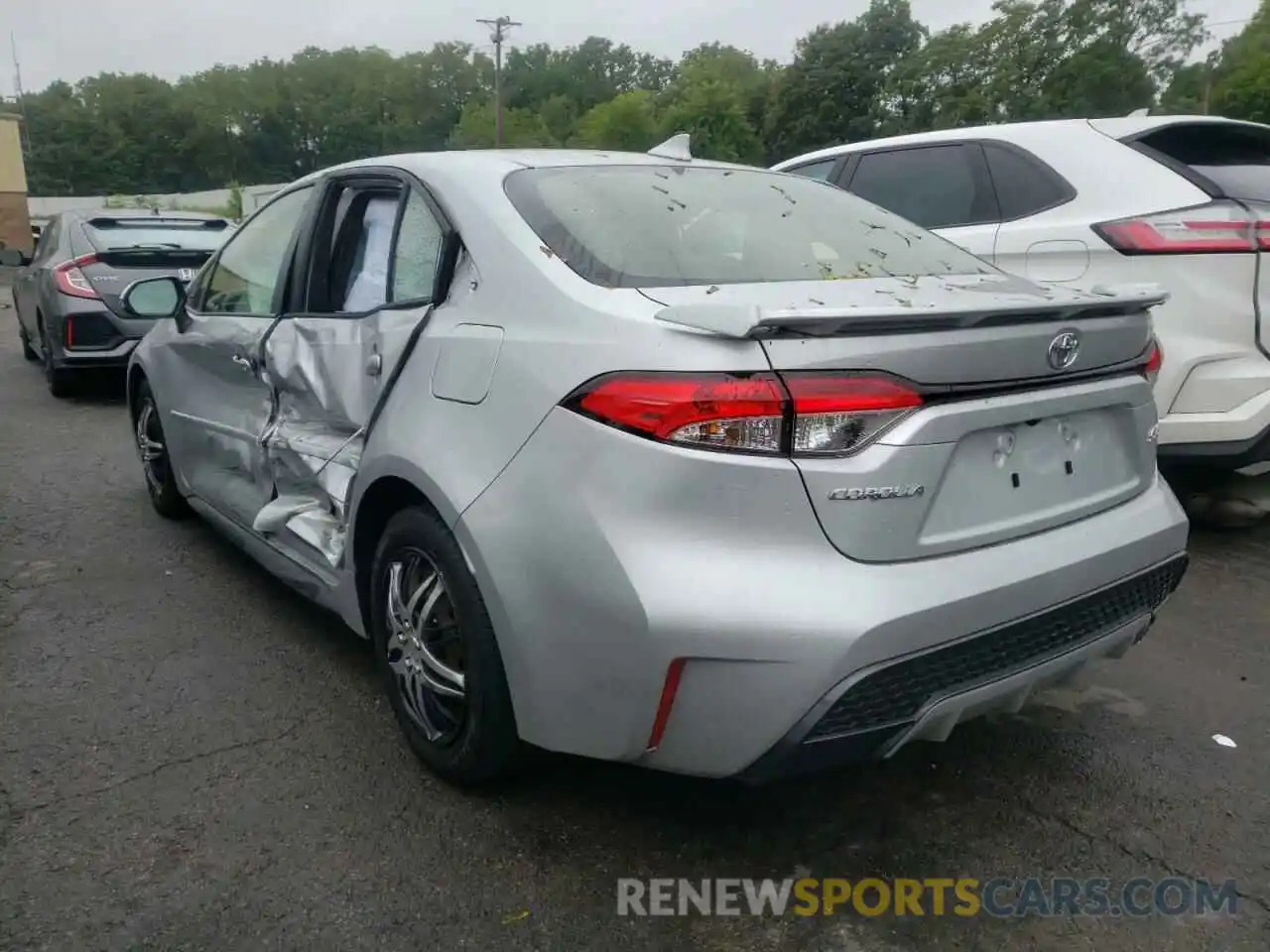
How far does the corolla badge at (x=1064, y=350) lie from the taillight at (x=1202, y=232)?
2.03m

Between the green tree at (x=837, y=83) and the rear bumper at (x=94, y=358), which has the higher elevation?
the green tree at (x=837, y=83)

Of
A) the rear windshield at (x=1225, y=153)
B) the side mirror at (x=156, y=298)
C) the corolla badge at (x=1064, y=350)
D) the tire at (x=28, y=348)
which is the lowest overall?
the tire at (x=28, y=348)

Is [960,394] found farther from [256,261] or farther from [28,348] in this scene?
[28,348]

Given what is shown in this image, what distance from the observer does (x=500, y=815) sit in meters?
2.43

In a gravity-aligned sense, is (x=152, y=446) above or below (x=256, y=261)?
below

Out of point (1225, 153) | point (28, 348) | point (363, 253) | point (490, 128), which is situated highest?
point (490, 128)

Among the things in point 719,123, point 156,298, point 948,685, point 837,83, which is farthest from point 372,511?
point 719,123

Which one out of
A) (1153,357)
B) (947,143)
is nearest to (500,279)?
(1153,357)

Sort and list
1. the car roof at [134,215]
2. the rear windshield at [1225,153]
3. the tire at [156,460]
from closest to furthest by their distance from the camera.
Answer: the rear windshield at [1225,153] < the tire at [156,460] < the car roof at [134,215]

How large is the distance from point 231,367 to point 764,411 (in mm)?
2451

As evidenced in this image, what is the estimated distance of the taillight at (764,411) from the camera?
1850mm

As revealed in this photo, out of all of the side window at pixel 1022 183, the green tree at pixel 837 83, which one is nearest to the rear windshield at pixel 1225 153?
the side window at pixel 1022 183

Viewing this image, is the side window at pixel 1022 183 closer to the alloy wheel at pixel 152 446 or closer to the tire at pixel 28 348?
the alloy wheel at pixel 152 446

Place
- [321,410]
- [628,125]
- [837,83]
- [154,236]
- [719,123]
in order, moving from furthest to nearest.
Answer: [628,125]
[719,123]
[837,83]
[154,236]
[321,410]
